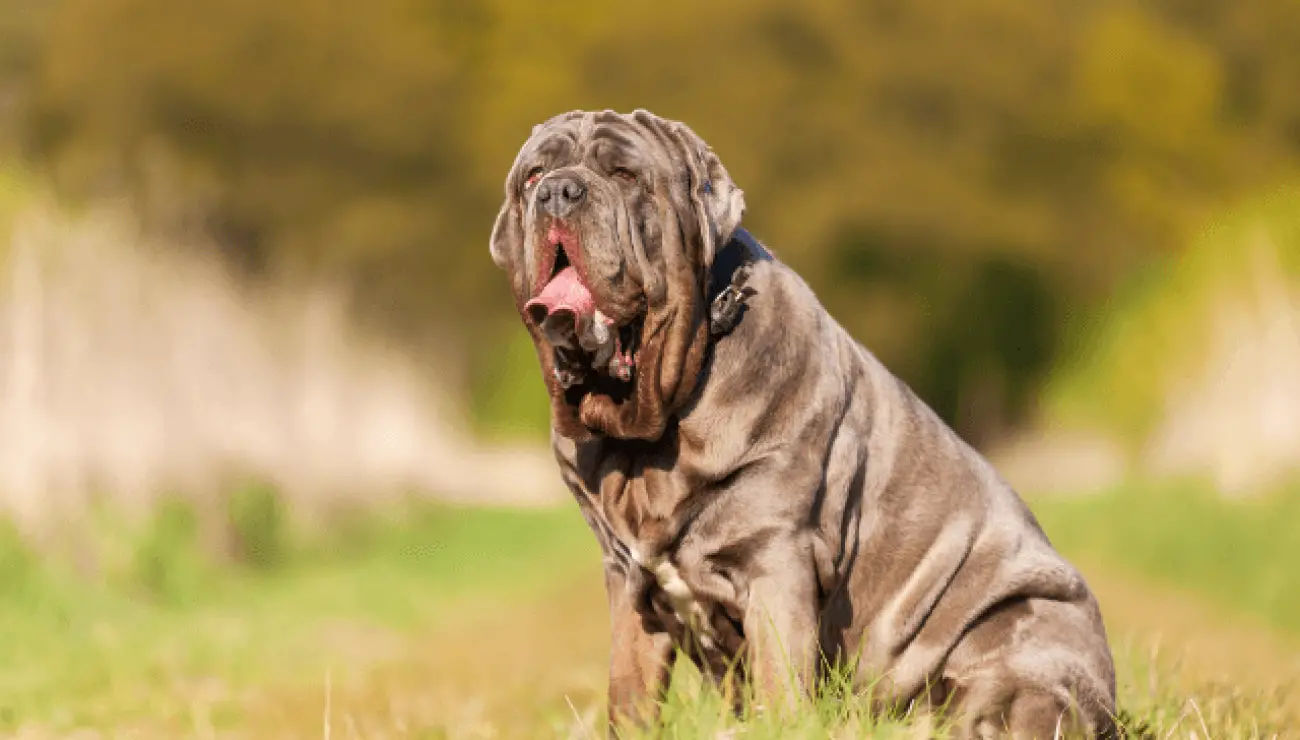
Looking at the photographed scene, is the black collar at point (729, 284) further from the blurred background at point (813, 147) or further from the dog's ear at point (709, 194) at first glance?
the blurred background at point (813, 147)

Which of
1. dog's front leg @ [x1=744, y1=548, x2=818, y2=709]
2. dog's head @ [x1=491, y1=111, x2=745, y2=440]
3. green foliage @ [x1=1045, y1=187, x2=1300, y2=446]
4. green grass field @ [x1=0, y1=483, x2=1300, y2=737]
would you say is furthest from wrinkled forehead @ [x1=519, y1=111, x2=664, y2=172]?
green foliage @ [x1=1045, y1=187, x2=1300, y2=446]

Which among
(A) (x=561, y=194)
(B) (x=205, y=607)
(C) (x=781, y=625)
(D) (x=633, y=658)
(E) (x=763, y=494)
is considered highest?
(A) (x=561, y=194)

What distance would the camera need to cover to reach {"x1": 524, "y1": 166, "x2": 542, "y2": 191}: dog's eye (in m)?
3.39

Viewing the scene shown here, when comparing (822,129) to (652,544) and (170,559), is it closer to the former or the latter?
(170,559)

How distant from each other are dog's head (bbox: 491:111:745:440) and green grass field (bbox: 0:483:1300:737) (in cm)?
72

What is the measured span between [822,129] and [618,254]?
21.4 metres

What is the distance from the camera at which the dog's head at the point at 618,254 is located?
10.7 ft

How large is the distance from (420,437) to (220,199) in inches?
347

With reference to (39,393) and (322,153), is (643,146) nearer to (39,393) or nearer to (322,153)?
(39,393)

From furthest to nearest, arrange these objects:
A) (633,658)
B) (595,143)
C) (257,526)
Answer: (257,526)
(633,658)
(595,143)

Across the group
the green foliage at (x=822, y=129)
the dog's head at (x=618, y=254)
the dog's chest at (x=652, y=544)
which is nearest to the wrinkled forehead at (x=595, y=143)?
the dog's head at (x=618, y=254)

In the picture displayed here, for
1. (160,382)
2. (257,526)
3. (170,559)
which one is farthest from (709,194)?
(257,526)

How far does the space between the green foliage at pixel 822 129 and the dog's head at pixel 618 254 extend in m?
19.1

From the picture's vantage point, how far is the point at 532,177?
11.2 feet
